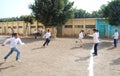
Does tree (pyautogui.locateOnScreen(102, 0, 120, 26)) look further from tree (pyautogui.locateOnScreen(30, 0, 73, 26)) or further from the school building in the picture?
the school building

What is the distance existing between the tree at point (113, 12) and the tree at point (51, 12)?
599 centimetres

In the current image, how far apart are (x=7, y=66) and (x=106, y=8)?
72.6ft

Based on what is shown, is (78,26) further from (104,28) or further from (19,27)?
(19,27)

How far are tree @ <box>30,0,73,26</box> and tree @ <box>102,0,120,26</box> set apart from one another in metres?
5.99

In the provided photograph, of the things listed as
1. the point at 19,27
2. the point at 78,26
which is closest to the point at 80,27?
the point at 78,26

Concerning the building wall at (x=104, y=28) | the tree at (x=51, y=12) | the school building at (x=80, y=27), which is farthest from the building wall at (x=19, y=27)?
the tree at (x=51, y=12)

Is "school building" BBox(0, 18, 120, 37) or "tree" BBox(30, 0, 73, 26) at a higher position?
"tree" BBox(30, 0, 73, 26)

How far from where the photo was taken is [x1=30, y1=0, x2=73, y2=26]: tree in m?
33.1

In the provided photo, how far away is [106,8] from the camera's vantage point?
99.8ft

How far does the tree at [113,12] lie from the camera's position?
29.5 metres

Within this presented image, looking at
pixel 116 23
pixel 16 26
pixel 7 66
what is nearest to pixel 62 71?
pixel 7 66

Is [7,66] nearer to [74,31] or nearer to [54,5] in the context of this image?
[54,5]

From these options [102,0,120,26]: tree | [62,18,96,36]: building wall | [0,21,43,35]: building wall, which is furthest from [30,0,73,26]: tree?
[0,21,43,35]: building wall

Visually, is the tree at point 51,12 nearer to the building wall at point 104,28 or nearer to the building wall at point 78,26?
the building wall at point 104,28
